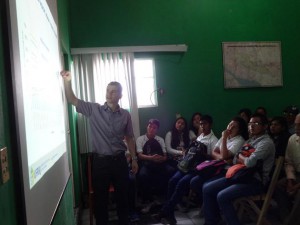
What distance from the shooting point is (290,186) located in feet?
8.76

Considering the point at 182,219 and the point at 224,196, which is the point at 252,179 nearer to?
the point at 224,196

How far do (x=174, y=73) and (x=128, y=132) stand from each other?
2.09 metres

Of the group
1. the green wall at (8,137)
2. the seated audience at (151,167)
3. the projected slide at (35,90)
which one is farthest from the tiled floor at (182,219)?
the green wall at (8,137)

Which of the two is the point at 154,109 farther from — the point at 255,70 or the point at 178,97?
the point at 255,70

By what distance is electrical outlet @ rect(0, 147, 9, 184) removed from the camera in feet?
2.62

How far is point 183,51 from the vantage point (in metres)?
4.48

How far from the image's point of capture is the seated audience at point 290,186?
2.60 meters

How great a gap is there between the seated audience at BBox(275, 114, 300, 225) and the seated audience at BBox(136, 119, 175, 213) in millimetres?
1382

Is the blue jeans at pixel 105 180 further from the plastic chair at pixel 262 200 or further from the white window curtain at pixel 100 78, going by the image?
the white window curtain at pixel 100 78

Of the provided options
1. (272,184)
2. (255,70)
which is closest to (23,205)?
(272,184)

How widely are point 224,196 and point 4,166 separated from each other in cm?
214

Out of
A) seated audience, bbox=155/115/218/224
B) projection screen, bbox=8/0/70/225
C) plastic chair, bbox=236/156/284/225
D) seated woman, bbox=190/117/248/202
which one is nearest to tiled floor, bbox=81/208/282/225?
seated audience, bbox=155/115/218/224

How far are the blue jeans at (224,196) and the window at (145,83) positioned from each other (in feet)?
6.42

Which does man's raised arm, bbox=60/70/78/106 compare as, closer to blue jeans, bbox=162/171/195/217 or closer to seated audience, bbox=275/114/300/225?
blue jeans, bbox=162/171/195/217
